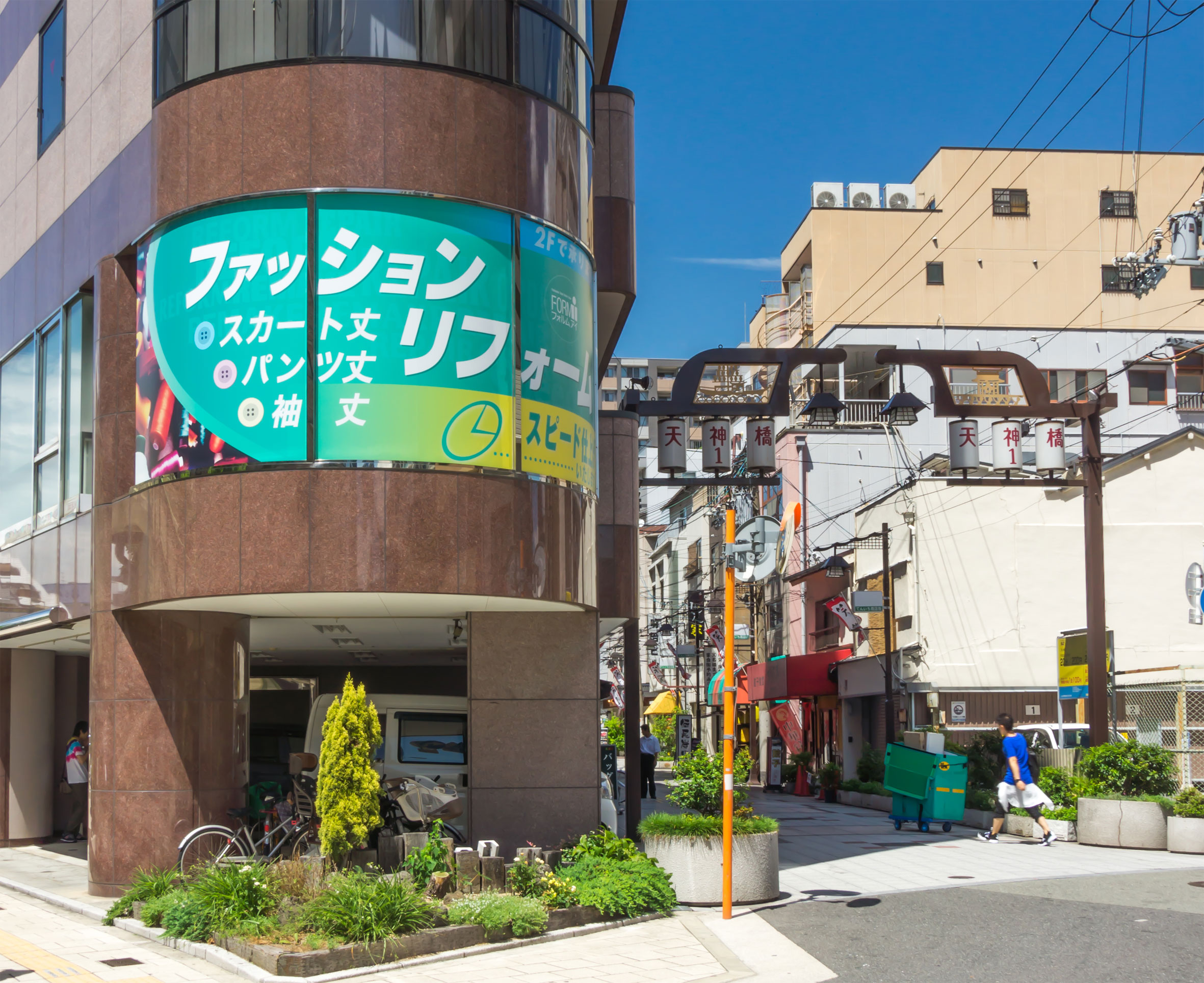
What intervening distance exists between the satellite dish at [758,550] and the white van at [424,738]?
536cm

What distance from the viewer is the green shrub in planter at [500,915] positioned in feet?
38.1

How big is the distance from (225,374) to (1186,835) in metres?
14.4

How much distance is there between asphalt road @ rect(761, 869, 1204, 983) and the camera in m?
10.4

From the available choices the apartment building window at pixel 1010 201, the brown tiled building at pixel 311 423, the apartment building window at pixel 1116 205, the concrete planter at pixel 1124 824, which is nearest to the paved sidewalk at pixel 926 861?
the concrete planter at pixel 1124 824

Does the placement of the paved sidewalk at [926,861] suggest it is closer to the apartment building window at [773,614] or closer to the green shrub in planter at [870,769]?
the green shrub in planter at [870,769]

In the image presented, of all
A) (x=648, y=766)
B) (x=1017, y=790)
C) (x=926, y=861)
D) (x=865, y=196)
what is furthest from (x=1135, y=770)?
(x=865, y=196)

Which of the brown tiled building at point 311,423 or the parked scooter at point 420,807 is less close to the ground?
the brown tiled building at point 311,423

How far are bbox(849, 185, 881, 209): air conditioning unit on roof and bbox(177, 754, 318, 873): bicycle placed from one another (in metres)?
46.5

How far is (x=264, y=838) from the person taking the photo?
14125mm

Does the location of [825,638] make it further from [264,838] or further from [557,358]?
[264,838]

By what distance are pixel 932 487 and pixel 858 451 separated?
12.5 metres

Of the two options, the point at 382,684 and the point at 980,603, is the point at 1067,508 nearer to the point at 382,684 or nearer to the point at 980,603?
the point at 980,603

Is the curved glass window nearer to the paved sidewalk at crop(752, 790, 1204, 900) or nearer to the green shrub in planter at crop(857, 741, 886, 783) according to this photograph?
the paved sidewalk at crop(752, 790, 1204, 900)

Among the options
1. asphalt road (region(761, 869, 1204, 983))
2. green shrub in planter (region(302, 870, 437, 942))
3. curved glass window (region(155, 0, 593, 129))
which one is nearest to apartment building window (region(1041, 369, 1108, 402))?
asphalt road (region(761, 869, 1204, 983))
